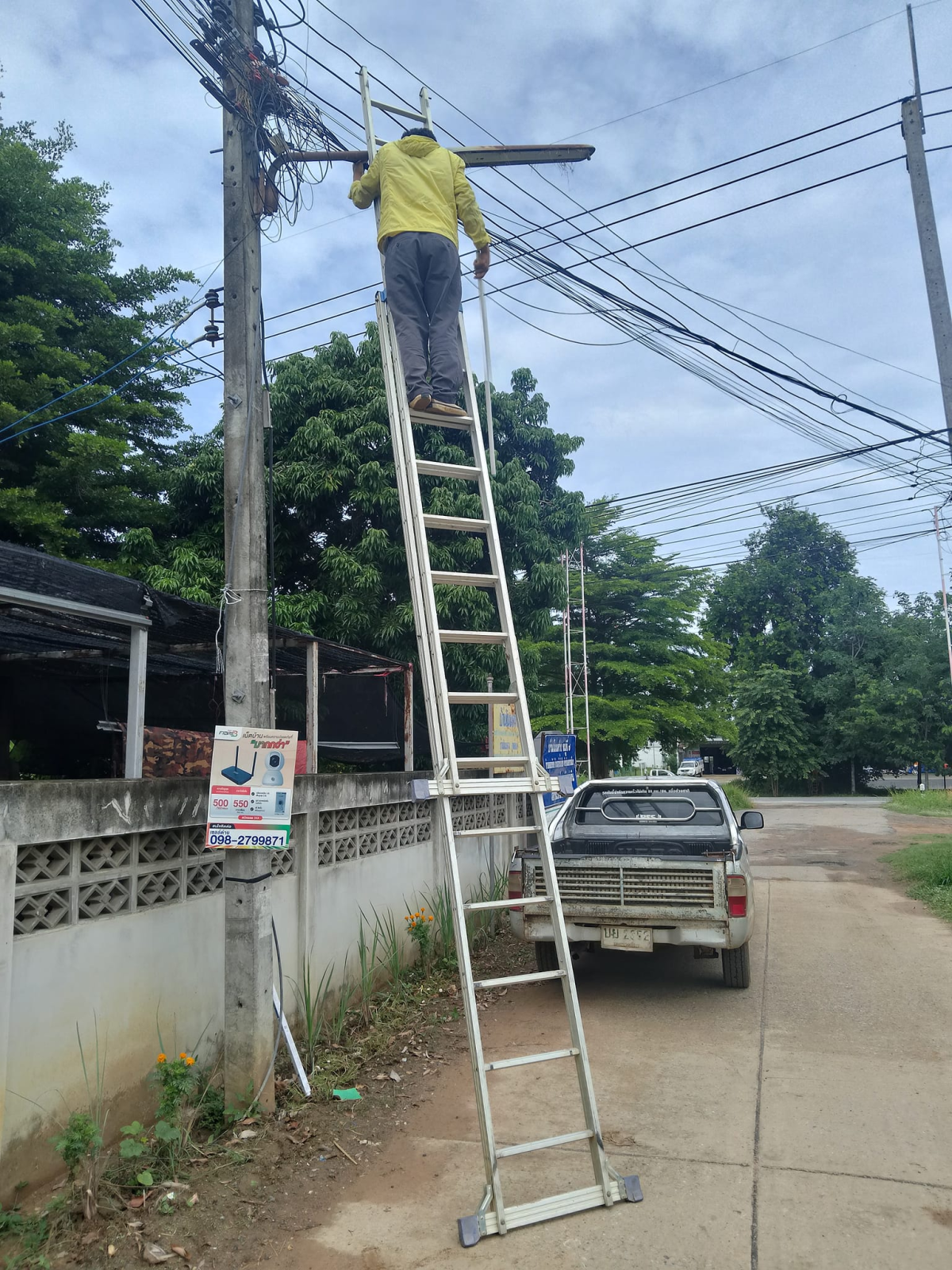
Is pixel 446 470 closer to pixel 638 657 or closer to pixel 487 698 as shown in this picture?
pixel 487 698

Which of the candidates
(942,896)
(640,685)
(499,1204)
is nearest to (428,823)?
(499,1204)

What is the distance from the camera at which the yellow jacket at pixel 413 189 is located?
5051 mm

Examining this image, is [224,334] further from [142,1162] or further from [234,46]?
[142,1162]

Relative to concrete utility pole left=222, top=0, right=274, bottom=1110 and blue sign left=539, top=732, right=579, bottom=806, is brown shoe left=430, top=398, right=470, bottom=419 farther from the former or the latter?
blue sign left=539, top=732, right=579, bottom=806

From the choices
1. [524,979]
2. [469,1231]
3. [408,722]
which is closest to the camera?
[469,1231]

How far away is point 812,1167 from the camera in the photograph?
12.7 ft

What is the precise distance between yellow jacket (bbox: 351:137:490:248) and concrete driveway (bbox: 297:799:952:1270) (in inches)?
190

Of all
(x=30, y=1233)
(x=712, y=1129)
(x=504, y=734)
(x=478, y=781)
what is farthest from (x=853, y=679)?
(x=30, y=1233)

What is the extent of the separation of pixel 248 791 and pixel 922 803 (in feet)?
97.2

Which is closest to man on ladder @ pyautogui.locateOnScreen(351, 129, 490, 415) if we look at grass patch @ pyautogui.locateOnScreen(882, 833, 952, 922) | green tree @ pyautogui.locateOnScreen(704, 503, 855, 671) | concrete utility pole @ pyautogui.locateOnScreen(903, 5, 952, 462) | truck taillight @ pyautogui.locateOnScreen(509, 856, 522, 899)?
truck taillight @ pyautogui.locateOnScreen(509, 856, 522, 899)

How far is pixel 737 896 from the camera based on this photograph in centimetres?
634

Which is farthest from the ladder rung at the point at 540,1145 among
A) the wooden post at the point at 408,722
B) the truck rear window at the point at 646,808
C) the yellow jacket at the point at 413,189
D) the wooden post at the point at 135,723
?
the wooden post at the point at 408,722

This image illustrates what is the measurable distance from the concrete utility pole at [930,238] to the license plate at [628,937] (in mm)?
5962

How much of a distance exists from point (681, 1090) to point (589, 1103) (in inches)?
60.0
